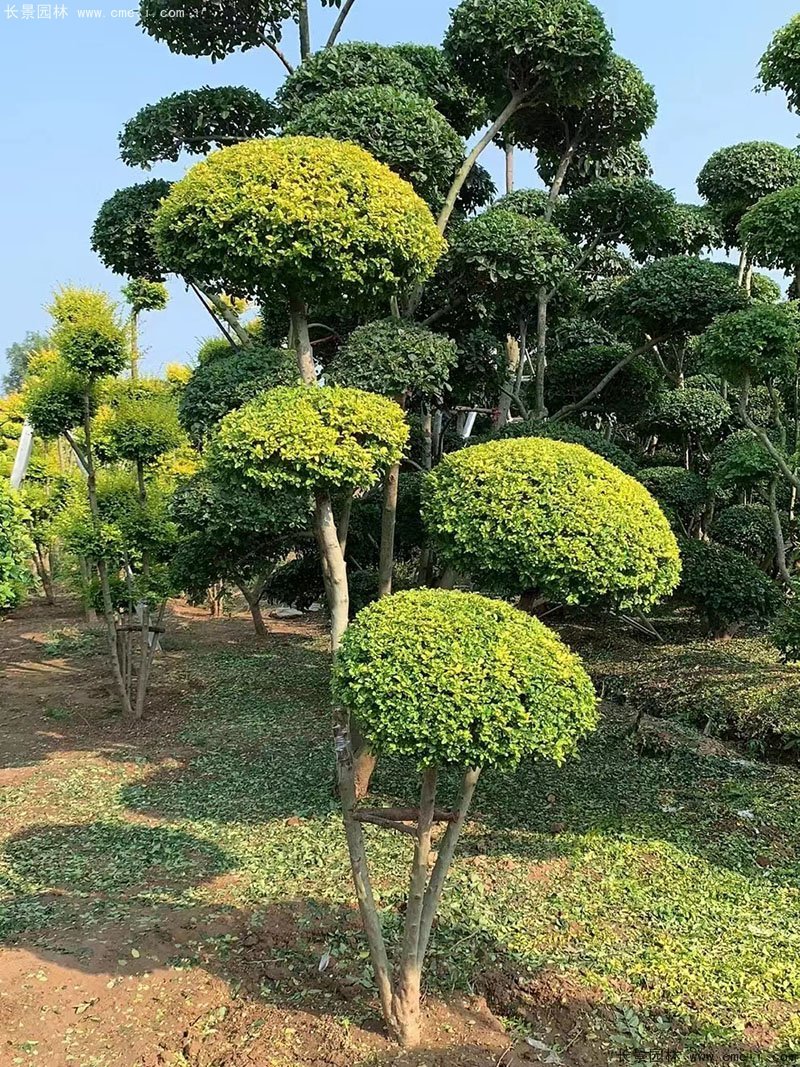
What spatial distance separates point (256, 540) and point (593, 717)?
3716mm

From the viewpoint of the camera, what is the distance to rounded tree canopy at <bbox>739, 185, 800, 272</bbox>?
5.83 metres

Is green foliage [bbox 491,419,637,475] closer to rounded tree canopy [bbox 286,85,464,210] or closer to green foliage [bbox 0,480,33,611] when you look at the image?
rounded tree canopy [bbox 286,85,464,210]

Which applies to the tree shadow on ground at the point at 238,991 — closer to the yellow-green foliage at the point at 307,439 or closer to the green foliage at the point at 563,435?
the yellow-green foliage at the point at 307,439

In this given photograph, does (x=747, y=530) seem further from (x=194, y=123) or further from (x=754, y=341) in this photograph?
(x=194, y=123)

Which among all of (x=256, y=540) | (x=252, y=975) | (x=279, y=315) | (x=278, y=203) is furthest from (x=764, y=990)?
(x=279, y=315)

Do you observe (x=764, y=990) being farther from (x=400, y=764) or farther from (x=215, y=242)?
(x=215, y=242)

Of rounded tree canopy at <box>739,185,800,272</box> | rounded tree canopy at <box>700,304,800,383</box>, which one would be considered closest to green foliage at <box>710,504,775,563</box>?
rounded tree canopy at <box>700,304,800,383</box>

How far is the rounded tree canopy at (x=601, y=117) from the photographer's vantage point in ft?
18.9

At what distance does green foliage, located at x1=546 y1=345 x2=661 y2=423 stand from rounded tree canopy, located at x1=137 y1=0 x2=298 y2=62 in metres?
3.96

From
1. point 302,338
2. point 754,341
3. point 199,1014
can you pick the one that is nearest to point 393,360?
point 302,338

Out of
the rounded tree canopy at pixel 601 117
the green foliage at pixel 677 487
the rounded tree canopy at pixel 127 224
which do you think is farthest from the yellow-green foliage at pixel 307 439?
the green foliage at pixel 677 487

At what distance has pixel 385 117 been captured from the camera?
4.30 metres

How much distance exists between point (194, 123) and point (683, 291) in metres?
3.72

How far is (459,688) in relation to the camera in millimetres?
2334
